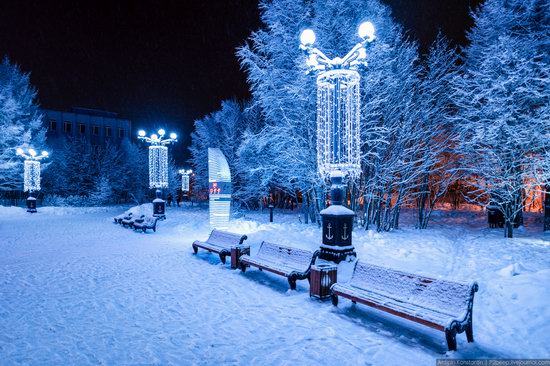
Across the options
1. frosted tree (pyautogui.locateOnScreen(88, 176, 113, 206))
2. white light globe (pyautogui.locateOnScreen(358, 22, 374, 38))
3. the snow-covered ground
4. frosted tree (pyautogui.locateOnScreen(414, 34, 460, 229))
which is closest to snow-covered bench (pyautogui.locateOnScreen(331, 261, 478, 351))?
the snow-covered ground

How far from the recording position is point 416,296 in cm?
467

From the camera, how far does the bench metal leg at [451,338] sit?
12.7ft

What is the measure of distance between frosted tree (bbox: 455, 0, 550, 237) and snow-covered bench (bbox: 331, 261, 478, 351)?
9.58 metres

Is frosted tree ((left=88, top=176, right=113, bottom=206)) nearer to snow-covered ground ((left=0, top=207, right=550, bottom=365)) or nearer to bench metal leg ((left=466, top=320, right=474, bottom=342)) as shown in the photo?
snow-covered ground ((left=0, top=207, right=550, bottom=365))

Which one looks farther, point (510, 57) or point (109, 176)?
point (109, 176)

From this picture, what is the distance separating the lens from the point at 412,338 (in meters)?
4.35

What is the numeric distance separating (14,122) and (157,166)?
953 inches

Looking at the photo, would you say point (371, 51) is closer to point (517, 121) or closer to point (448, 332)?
point (517, 121)

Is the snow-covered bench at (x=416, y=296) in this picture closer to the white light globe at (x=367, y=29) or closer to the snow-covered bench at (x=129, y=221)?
the white light globe at (x=367, y=29)

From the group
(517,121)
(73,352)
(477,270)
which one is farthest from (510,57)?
(73,352)

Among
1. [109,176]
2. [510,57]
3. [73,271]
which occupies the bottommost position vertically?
[73,271]

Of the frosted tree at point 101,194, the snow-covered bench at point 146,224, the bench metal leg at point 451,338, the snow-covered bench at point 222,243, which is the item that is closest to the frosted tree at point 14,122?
the frosted tree at point 101,194

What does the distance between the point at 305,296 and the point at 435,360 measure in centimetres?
264

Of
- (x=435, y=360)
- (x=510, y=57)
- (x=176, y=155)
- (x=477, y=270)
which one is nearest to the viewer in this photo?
(x=435, y=360)
